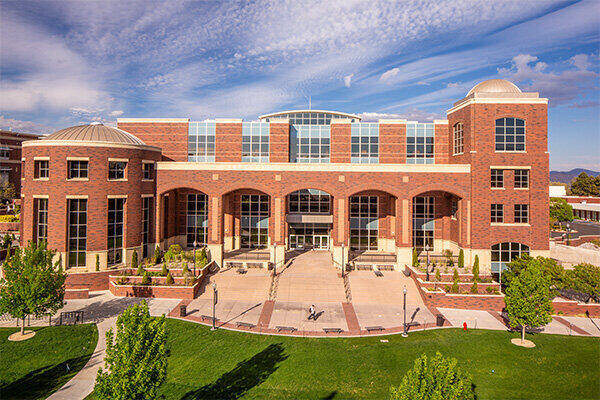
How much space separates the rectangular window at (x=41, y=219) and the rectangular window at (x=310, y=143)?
25.4 meters

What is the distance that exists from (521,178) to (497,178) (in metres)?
2.34

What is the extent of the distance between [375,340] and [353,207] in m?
20.9

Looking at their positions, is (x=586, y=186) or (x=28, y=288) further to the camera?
(x=586, y=186)

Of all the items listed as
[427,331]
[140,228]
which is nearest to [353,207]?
[427,331]

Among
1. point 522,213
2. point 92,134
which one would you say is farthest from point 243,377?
point 522,213

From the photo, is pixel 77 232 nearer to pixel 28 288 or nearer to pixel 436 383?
pixel 28 288

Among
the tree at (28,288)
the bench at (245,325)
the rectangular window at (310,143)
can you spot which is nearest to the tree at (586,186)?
the rectangular window at (310,143)

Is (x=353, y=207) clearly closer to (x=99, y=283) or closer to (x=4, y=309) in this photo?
(x=99, y=283)

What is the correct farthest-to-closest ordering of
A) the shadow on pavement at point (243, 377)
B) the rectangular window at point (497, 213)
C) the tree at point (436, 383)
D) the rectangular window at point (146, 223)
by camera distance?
the rectangular window at point (146, 223) → the rectangular window at point (497, 213) → the shadow on pavement at point (243, 377) → the tree at point (436, 383)

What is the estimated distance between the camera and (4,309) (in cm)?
1948

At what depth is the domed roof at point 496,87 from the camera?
3406 centimetres

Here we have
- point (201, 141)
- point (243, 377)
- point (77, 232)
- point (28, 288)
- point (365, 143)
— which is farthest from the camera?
point (201, 141)

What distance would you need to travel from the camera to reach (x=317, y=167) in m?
34.0

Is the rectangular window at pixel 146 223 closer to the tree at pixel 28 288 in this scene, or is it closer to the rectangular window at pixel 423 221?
the tree at pixel 28 288
